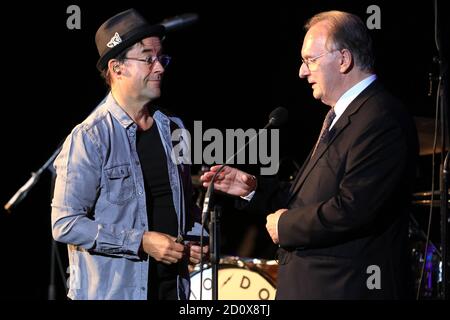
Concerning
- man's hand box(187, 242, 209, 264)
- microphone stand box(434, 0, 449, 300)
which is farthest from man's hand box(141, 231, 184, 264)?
microphone stand box(434, 0, 449, 300)

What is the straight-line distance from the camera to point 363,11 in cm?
616

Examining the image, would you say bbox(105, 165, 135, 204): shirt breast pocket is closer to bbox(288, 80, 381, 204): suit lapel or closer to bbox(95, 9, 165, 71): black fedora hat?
bbox(95, 9, 165, 71): black fedora hat

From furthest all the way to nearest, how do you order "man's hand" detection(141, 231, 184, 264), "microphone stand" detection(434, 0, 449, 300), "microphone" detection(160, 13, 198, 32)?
"microphone" detection(160, 13, 198, 32) < "microphone stand" detection(434, 0, 449, 300) < "man's hand" detection(141, 231, 184, 264)

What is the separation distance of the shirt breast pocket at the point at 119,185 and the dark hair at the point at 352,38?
1046 mm

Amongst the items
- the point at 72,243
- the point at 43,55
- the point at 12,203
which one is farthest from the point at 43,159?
the point at 72,243

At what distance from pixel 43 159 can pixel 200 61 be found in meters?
1.60

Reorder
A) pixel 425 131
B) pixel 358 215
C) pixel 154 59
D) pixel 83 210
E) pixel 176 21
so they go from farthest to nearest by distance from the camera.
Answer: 1. pixel 425 131
2. pixel 176 21
3. pixel 154 59
4. pixel 83 210
5. pixel 358 215

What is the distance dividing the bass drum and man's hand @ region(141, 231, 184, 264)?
8.66ft

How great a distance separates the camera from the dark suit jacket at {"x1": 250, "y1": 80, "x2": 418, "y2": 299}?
2.82 meters

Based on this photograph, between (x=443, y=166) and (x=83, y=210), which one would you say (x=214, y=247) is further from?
(x=443, y=166)

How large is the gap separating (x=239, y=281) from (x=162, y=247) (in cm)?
287

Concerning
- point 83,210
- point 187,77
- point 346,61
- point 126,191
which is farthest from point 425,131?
point 83,210

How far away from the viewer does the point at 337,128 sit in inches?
120

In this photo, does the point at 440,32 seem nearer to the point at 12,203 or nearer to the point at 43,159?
the point at 12,203
